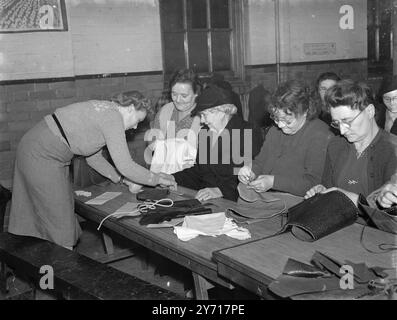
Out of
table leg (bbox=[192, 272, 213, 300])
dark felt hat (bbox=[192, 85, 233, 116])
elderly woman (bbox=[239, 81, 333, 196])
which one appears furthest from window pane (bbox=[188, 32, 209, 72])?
table leg (bbox=[192, 272, 213, 300])

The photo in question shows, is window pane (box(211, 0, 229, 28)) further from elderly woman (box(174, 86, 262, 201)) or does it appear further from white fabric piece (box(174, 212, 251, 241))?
white fabric piece (box(174, 212, 251, 241))

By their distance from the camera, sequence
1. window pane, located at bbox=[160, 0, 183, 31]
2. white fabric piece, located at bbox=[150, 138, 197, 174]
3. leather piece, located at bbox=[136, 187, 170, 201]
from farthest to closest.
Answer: window pane, located at bbox=[160, 0, 183, 31] → white fabric piece, located at bbox=[150, 138, 197, 174] → leather piece, located at bbox=[136, 187, 170, 201]

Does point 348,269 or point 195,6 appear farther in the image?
point 195,6

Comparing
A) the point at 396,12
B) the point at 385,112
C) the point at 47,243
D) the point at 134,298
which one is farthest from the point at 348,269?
the point at 396,12

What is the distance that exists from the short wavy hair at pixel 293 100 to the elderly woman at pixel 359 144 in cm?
33

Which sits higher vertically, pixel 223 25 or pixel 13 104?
pixel 223 25

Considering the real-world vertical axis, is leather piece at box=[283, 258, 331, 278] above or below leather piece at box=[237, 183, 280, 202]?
below

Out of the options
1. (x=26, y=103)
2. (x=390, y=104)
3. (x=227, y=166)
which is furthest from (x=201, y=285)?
(x=26, y=103)

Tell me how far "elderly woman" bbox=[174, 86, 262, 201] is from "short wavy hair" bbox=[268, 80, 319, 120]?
362 millimetres

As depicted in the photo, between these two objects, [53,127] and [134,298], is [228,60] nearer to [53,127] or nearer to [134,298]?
[53,127]

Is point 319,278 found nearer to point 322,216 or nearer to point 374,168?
point 322,216

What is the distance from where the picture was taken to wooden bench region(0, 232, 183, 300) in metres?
2.25

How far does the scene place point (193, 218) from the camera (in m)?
2.54

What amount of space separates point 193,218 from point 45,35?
9.75 feet
